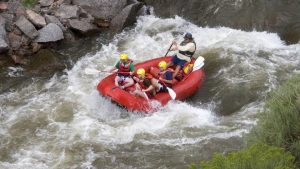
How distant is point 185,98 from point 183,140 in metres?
1.54

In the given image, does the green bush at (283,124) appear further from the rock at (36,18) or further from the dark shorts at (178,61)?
the rock at (36,18)

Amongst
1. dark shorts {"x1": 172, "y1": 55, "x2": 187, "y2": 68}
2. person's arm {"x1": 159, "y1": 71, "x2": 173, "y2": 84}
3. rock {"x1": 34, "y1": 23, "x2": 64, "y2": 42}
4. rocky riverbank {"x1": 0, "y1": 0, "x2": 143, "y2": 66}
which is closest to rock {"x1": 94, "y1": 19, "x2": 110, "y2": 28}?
rocky riverbank {"x1": 0, "y1": 0, "x2": 143, "y2": 66}

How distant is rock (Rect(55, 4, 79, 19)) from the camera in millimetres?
12125

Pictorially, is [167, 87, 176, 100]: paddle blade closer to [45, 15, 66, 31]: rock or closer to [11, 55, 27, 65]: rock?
[11, 55, 27, 65]: rock

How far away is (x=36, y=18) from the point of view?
11.6 meters

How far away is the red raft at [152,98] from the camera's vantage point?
28.3 ft

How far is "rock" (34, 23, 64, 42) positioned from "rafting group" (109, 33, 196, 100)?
8.05 feet

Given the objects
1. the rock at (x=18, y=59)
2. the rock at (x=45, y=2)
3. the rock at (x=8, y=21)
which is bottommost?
the rock at (x=18, y=59)

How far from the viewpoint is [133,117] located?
28.7ft

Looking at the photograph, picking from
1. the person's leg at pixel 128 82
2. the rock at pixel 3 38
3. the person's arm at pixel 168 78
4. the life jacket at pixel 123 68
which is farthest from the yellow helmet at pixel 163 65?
the rock at pixel 3 38

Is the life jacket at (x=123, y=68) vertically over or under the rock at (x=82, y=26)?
over

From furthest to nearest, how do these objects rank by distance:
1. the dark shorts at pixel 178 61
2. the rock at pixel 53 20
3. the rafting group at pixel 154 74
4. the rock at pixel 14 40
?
the rock at pixel 53 20 → the rock at pixel 14 40 → the dark shorts at pixel 178 61 → the rafting group at pixel 154 74

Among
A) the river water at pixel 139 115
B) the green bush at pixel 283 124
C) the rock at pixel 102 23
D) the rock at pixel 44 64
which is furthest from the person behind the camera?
the rock at pixel 102 23

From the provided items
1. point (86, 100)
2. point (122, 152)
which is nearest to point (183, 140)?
point (122, 152)
